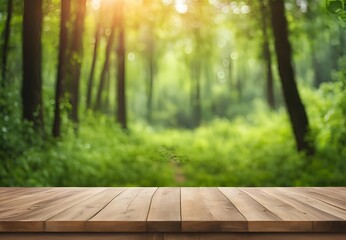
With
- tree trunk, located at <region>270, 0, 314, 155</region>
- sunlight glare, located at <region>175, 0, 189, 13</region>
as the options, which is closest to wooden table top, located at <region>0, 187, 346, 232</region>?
tree trunk, located at <region>270, 0, 314, 155</region>

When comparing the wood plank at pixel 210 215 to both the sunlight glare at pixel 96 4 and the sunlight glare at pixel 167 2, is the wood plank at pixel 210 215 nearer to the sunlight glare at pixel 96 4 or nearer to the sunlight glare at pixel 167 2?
the sunlight glare at pixel 96 4

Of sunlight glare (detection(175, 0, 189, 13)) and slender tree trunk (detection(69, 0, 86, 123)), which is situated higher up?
sunlight glare (detection(175, 0, 189, 13))

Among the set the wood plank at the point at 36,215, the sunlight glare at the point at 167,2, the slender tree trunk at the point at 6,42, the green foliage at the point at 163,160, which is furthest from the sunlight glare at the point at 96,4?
the wood plank at the point at 36,215

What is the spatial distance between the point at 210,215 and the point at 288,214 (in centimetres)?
50

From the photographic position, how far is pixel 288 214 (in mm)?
2740

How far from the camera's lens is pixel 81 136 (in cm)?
1049

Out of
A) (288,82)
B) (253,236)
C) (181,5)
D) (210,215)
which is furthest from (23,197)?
(181,5)

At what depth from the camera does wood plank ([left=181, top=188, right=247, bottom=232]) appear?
2.53 m

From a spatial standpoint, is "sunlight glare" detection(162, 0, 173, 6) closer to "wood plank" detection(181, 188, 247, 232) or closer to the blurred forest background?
the blurred forest background

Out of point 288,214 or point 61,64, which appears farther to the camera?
point 61,64

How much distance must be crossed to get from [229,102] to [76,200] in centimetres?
3735

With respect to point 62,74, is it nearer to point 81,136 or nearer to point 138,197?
point 81,136

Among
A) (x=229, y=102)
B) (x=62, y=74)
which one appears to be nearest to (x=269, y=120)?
(x=62, y=74)

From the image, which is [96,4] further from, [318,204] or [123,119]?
[318,204]
